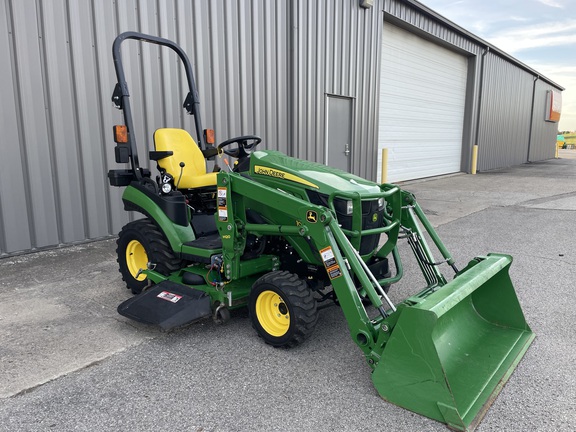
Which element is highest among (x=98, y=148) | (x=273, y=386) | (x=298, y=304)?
(x=98, y=148)

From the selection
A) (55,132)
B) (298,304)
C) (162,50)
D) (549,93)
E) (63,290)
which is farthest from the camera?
(549,93)

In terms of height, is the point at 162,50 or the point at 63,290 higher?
the point at 162,50

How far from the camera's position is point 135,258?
3.82 metres

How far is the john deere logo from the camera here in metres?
2.64

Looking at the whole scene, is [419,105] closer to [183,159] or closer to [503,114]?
[503,114]

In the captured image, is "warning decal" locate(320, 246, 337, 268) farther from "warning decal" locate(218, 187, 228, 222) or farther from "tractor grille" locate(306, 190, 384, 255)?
"warning decal" locate(218, 187, 228, 222)

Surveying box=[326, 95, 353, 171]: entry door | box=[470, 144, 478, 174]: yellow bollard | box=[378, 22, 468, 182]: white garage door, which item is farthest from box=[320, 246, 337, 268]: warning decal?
box=[470, 144, 478, 174]: yellow bollard

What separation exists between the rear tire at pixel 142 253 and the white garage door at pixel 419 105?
903 centimetres

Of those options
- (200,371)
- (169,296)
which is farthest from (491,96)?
(200,371)

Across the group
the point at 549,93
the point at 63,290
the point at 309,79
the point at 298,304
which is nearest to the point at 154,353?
the point at 298,304

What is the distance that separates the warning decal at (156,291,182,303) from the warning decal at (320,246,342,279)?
1099mm

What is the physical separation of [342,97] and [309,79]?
1.35m

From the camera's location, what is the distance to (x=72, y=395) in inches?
94.3

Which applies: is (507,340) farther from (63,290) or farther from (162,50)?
(162,50)
